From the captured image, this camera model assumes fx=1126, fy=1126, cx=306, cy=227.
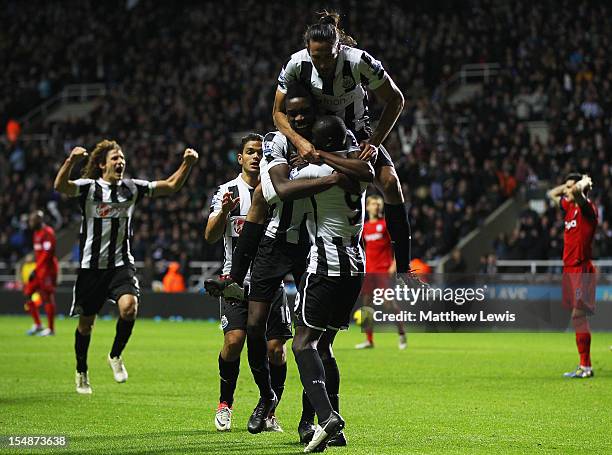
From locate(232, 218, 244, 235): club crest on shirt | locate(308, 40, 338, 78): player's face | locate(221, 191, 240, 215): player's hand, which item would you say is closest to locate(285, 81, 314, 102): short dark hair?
locate(308, 40, 338, 78): player's face

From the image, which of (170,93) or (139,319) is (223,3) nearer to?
(170,93)

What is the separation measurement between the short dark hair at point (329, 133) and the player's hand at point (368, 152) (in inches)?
5.7

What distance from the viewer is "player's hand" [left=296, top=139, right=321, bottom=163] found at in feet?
23.1

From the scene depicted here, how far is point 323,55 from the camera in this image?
7336 mm

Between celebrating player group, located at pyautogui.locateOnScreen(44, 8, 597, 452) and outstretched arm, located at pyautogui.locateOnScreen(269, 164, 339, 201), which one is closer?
outstretched arm, located at pyautogui.locateOnScreen(269, 164, 339, 201)

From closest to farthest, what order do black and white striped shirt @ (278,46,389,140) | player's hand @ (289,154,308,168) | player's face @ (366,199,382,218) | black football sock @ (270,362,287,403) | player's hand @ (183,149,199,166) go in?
player's hand @ (289,154,308,168)
black and white striped shirt @ (278,46,389,140)
black football sock @ (270,362,287,403)
player's hand @ (183,149,199,166)
player's face @ (366,199,382,218)

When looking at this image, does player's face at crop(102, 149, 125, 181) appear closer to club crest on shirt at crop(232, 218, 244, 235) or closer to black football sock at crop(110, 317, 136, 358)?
black football sock at crop(110, 317, 136, 358)

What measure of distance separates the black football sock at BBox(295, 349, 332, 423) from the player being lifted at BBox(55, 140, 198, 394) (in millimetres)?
4358

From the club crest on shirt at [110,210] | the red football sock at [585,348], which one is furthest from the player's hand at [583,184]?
the club crest on shirt at [110,210]

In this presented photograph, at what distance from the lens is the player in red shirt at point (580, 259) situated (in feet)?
42.0

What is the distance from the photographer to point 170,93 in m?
35.1

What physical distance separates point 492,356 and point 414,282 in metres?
8.85

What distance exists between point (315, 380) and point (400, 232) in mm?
1346

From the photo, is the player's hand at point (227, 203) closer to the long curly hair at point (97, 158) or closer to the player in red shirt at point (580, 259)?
the long curly hair at point (97, 158)
